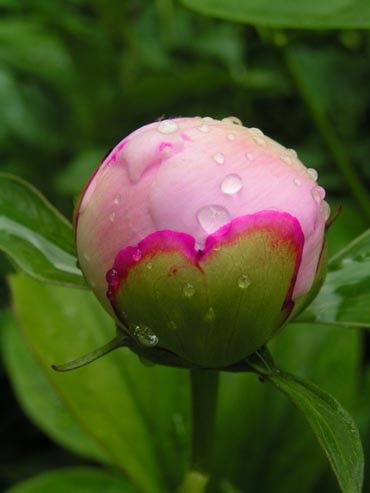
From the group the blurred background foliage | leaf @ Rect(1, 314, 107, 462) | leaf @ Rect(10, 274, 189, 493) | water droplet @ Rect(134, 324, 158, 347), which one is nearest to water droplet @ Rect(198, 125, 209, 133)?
water droplet @ Rect(134, 324, 158, 347)

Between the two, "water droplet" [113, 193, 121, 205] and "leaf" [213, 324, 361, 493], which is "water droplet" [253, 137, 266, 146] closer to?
"water droplet" [113, 193, 121, 205]

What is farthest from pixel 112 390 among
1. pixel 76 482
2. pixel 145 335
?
pixel 145 335

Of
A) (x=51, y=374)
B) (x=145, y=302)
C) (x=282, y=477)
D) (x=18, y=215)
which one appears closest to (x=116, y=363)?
(x=51, y=374)

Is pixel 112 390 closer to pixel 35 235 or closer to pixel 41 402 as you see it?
pixel 41 402

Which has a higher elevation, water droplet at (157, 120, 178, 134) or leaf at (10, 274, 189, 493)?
water droplet at (157, 120, 178, 134)

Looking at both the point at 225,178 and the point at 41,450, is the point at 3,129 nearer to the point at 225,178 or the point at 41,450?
the point at 41,450

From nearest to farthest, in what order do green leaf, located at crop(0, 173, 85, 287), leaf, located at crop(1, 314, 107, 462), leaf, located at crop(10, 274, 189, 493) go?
1. green leaf, located at crop(0, 173, 85, 287)
2. leaf, located at crop(10, 274, 189, 493)
3. leaf, located at crop(1, 314, 107, 462)

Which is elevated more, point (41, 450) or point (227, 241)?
point (227, 241)
